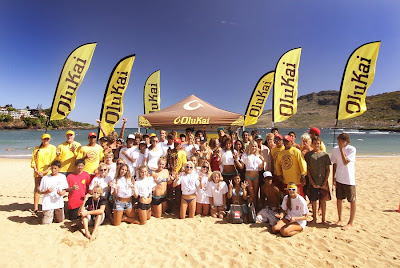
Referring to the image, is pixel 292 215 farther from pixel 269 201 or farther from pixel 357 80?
pixel 357 80

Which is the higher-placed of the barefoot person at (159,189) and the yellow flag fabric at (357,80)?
the yellow flag fabric at (357,80)

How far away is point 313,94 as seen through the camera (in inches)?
5906

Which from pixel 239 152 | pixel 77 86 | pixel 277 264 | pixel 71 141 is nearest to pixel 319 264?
pixel 277 264

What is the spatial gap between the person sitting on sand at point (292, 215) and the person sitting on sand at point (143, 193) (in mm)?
2540

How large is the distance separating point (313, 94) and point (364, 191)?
16677 centimetres

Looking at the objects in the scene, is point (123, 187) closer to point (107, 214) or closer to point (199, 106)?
point (107, 214)

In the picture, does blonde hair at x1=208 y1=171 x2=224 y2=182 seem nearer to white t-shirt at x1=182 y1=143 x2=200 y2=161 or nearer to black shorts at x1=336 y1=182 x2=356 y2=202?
white t-shirt at x1=182 y1=143 x2=200 y2=161

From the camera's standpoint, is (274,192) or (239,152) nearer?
(274,192)

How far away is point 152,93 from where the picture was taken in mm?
10078

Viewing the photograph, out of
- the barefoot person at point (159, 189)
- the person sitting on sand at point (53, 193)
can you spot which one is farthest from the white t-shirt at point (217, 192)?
the person sitting on sand at point (53, 193)

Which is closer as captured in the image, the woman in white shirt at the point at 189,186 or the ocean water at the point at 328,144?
the woman in white shirt at the point at 189,186

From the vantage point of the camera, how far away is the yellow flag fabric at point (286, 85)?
6.01 meters

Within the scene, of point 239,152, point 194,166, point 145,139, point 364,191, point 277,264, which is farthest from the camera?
point 364,191

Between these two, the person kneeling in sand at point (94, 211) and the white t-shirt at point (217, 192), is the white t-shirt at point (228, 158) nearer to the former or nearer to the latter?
the white t-shirt at point (217, 192)
